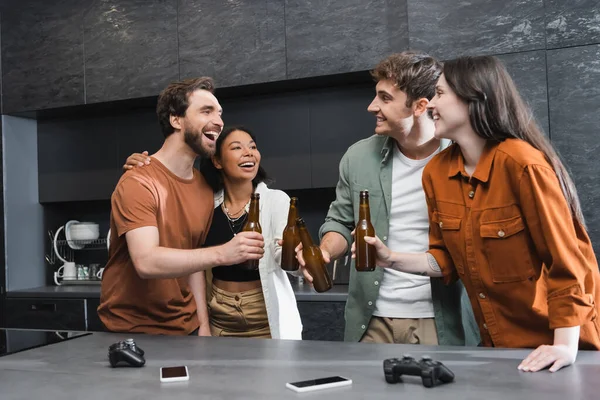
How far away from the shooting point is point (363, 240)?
1.79 meters

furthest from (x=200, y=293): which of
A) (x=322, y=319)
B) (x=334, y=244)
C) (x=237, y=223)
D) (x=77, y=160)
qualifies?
(x=77, y=160)

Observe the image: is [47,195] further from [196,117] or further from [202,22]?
[196,117]

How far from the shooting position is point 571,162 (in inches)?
114

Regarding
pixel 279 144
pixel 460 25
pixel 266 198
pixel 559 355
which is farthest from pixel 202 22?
pixel 559 355

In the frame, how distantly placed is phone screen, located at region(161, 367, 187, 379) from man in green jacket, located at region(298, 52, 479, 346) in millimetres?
670

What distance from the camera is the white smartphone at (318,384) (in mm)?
1121

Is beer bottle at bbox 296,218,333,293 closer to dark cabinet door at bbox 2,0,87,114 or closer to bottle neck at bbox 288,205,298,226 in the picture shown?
bottle neck at bbox 288,205,298,226

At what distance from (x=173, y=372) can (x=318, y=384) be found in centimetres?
30

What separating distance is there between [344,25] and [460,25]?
616 mm

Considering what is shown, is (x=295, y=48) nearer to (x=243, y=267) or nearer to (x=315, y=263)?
(x=243, y=267)

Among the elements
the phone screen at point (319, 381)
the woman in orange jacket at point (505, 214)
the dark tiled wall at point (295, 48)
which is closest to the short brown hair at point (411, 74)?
the woman in orange jacket at point (505, 214)

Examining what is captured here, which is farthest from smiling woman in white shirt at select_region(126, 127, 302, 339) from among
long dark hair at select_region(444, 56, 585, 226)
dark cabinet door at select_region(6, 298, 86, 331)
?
dark cabinet door at select_region(6, 298, 86, 331)

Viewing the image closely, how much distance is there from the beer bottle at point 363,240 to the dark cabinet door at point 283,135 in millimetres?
1906

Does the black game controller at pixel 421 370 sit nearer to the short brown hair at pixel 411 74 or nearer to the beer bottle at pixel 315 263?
the beer bottle at pixel 315 263
